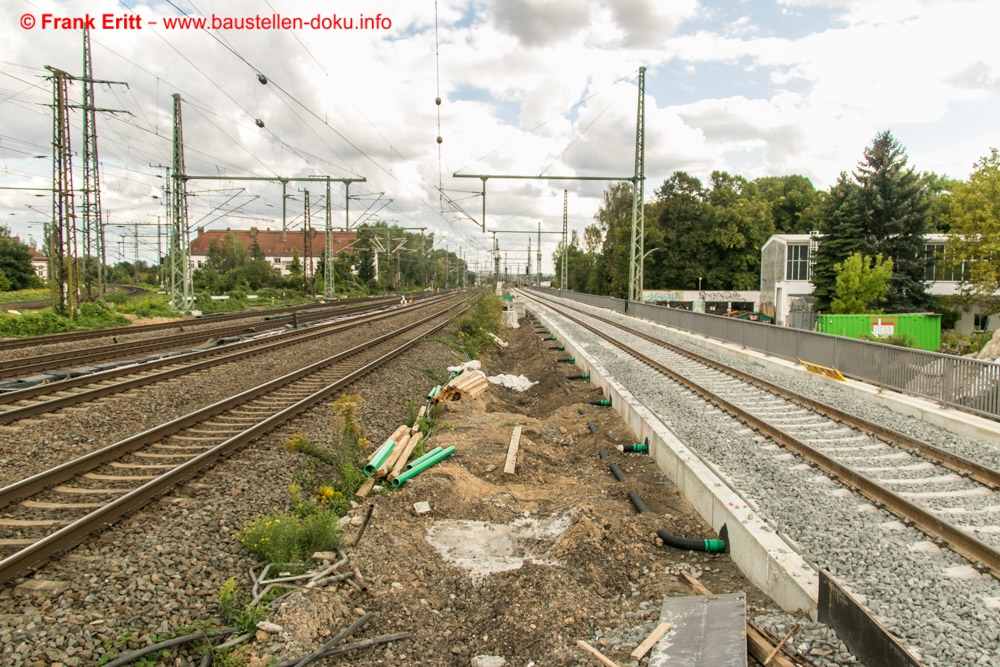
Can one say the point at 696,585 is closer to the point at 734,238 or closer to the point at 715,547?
the point at 715,547

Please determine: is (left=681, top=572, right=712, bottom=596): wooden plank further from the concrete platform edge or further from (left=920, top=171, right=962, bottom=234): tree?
(left=920, top=171, right=962, bottom=234): tree

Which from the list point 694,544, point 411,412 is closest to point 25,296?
point 411,412

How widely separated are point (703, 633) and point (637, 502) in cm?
324

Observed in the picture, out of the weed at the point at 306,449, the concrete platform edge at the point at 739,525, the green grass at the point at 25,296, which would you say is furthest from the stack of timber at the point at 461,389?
the green grass at the point at 25,296

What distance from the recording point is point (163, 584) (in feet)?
16.0

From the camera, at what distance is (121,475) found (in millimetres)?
7301

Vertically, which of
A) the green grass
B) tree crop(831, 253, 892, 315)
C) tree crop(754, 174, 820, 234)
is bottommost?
the green grass

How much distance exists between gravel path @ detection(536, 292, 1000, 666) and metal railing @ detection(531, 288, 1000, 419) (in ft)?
3.20

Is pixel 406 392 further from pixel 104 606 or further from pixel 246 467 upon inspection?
pixel 104 606

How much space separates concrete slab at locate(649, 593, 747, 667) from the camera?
407cm

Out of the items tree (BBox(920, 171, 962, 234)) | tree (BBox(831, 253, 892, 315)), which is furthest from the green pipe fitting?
tree (BBox(920, 171, 962, 234))

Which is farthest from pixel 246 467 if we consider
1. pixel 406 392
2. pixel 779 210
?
pixel 779 210

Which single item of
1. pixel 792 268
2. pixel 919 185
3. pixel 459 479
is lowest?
pixel 459 479

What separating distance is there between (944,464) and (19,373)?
17.2 m
